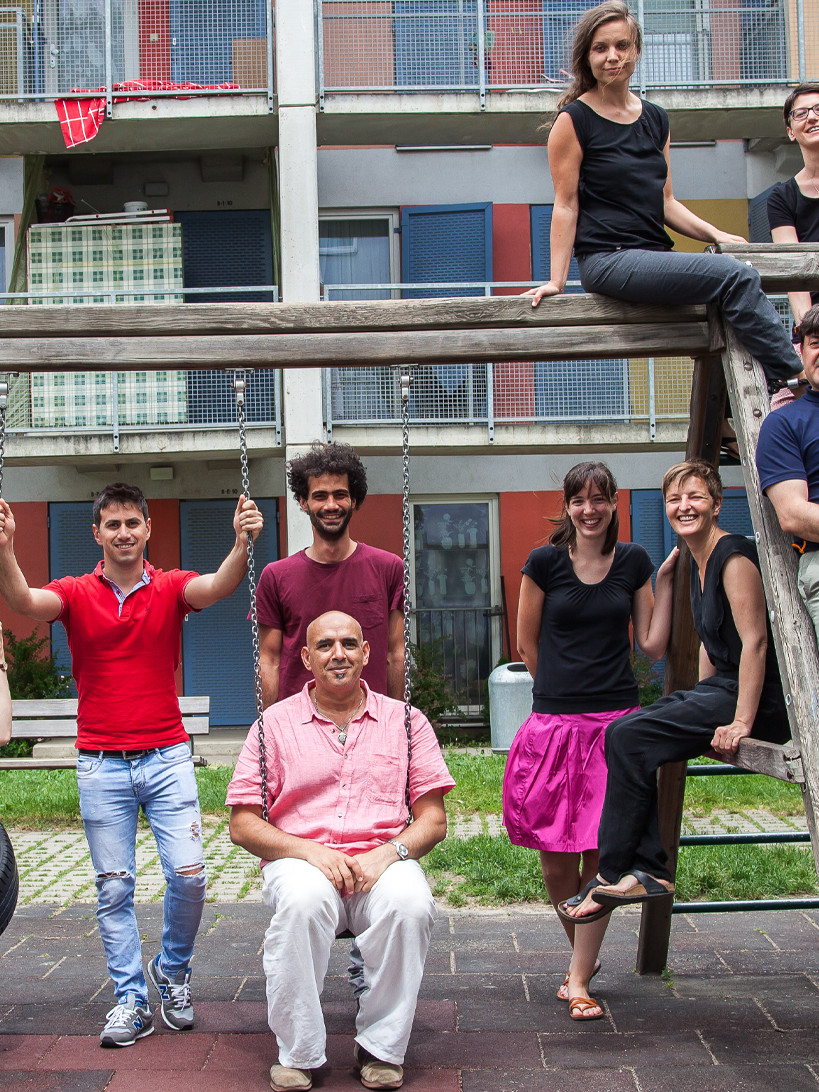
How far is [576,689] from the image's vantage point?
14.0 feet

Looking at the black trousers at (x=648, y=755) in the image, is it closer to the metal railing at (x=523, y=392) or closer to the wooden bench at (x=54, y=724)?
the wooden bench at (x=54, y=724)

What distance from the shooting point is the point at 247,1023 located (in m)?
4.25

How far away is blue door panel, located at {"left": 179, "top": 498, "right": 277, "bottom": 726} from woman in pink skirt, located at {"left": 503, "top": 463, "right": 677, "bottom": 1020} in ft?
31.1

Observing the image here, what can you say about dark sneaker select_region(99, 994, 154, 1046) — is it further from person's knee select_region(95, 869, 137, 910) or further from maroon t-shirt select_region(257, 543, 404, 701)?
maroon t-shirt select_region(257, 543, 404, 701)

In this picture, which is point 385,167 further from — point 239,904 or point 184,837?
point 184,837

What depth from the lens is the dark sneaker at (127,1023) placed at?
3.99m

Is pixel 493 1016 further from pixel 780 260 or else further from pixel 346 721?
pixel 780 260

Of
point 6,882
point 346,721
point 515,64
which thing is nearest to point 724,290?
point 346,721

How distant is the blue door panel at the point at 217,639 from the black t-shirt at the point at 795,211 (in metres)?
9.38

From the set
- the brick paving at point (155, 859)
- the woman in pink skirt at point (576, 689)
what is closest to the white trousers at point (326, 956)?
the woman in pink skirt at point (576, 689)

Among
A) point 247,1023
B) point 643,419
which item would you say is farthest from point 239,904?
point 643,419

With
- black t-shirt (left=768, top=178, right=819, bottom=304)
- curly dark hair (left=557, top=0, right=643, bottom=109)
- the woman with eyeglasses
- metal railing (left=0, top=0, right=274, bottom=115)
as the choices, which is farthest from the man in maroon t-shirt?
metal railing (left=0, top=0, right=274, bottom=115)

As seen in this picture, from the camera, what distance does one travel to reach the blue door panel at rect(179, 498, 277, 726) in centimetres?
1364

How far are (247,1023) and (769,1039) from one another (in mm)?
1830
